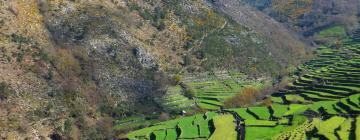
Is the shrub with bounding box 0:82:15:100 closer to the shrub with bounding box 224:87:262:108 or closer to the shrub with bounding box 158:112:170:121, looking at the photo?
the shrub with bounding box 158:112:170:121

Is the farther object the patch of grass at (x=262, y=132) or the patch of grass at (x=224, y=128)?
the patch of grass at (x=224, y=128)

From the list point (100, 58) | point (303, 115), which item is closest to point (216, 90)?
point (100, 58)

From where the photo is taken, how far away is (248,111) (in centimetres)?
11169

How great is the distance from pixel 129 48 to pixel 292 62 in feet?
242

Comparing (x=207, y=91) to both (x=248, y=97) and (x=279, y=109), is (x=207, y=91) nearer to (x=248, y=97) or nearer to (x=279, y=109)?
(x=248, y=97)

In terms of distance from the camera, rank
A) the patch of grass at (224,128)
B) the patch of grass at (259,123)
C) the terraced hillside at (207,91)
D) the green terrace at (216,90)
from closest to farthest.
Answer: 1. the patch of grass at (224,128)
2. the patch of grass at (259,123)
3. the terraced hillside at (207,91)
4. the green terrace at (216,90)

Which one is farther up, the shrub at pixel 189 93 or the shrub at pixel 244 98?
the shrub at pixel 244 98

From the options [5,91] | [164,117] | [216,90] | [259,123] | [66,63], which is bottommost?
[164,117]

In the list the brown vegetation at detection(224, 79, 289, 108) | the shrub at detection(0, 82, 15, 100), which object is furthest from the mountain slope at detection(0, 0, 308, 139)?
the brown vegetation at detection(224, 79, 289, 108)

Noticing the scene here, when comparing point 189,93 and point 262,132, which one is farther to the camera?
point 189,93

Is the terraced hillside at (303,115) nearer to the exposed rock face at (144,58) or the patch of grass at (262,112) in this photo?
the patch of grass at (262,112)

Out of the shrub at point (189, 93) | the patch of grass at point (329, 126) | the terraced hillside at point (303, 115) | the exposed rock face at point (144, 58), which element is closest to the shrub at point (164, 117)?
the terraced hillside at point (303, 115)

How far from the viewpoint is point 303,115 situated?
98938mm

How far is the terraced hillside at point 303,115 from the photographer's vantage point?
281ft
